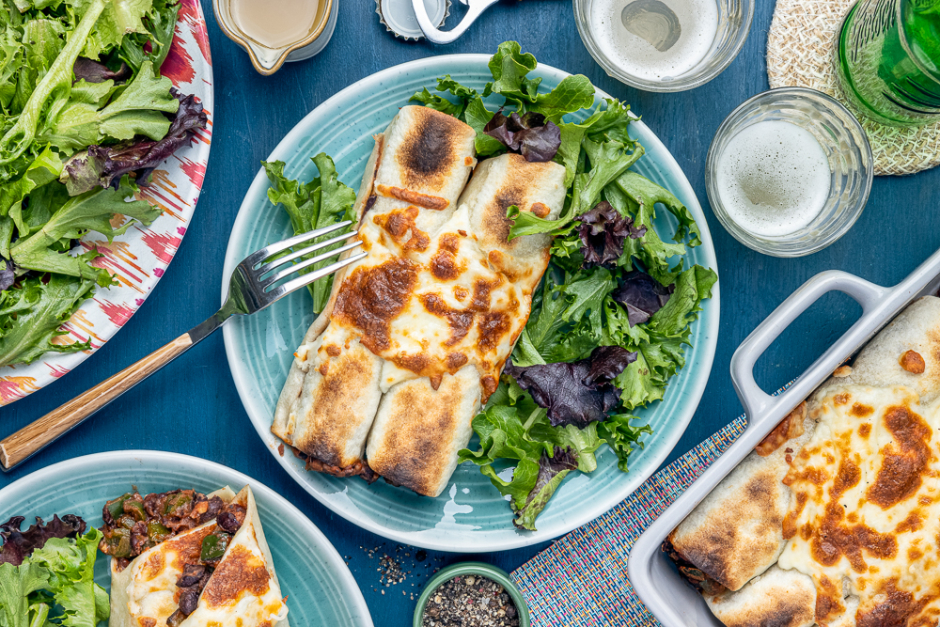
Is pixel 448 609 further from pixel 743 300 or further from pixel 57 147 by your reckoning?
pixel 57 147

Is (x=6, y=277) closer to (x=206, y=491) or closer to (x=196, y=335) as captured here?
(x=196, y=335)

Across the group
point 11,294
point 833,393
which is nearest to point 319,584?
point 11,294

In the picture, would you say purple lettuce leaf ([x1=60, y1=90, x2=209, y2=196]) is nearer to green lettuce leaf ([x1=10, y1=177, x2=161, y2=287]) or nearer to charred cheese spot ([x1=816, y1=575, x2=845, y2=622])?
green lettuce leaf ([x1=10, y1=177, x2=161, y2=287])

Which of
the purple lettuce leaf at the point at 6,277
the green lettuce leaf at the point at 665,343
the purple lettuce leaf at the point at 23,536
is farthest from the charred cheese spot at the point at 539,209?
the purple lettuce leaf at the point at 23,536

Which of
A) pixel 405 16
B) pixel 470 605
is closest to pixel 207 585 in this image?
pixel 470 605

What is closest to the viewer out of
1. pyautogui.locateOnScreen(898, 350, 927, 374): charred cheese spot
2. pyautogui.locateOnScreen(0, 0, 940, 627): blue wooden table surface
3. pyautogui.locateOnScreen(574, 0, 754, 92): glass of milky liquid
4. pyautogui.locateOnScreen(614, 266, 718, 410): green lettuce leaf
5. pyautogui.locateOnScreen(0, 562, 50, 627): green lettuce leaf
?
pyautogui.locateOnScreen(898, 350, 927, 374): charred cheese spot

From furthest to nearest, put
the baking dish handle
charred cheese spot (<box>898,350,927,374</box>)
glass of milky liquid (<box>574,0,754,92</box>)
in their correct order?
glass of milky liquid (<box>574,0,754,92</box>), charred cheese spot (<box>898,350,927,374</box>), the baking dish handle

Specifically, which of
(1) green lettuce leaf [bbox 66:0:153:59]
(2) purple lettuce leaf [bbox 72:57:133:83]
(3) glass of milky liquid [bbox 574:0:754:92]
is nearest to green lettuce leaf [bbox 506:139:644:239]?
(3) glass of milky liquid [bbox 574:0:754:92]
